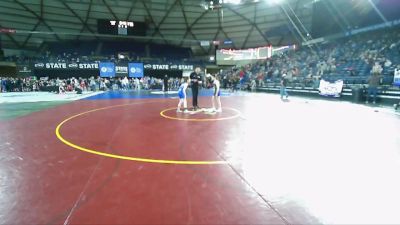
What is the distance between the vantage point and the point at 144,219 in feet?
7.97

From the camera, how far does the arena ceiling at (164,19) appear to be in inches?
1223

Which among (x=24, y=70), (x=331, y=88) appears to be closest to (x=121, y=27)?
(x=24, y=70)

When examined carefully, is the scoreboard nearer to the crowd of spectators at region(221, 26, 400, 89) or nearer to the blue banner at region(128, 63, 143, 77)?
the crowd of spectators at region(221, 26, 400, 89)

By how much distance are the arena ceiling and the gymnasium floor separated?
993 inches

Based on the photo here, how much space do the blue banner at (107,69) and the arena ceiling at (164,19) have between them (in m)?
4.76

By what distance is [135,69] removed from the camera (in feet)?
114

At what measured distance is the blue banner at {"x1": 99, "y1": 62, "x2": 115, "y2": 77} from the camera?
3297cm

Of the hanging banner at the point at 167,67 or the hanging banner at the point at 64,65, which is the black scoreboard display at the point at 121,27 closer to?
the hanging banner at the point at 167,67

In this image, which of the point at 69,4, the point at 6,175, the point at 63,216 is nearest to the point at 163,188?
the point at 63,216

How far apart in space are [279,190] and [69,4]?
1378 inches

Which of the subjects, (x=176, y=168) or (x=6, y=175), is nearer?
(x=6, y=175)

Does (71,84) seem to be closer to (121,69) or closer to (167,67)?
(121,69)

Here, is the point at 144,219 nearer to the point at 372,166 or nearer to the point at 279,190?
the point at 279,190

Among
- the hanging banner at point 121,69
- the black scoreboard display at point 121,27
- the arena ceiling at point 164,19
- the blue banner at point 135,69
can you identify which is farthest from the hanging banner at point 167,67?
the arena ceiling at point 164,19
